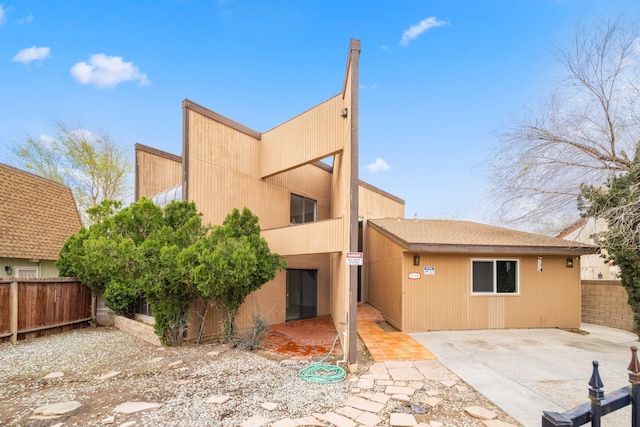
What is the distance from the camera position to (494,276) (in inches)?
364

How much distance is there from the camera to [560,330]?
911 cm

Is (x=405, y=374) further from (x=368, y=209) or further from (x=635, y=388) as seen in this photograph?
(x=368, y=209)

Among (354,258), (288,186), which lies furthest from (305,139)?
(354,258)

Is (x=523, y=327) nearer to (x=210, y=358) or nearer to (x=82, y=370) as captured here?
Answer: (x=210, y=358)

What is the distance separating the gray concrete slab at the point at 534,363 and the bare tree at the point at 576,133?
12.0ft

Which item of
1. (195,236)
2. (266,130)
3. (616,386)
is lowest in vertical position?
(616,386)

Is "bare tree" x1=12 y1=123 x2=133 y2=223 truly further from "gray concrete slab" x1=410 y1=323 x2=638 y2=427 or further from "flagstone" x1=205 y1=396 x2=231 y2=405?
"gray concrete slab" x1=410 y1=323 x2=638 y2=427

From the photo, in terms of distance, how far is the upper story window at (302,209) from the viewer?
12.9 m

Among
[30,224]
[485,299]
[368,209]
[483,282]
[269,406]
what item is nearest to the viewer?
[269,406]

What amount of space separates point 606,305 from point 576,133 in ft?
16.8

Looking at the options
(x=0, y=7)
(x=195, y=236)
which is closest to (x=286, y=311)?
(x=195, y=236)

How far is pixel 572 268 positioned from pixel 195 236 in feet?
33.4

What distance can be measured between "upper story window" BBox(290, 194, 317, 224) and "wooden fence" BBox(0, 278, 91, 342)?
724 centimetres

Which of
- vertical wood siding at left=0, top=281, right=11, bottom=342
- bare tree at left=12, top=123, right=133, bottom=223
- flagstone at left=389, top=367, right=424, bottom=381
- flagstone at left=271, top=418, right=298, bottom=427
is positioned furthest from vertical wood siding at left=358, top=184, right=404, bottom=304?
Answer: bare tree at left=12, top=123, right=133, bottom=223
